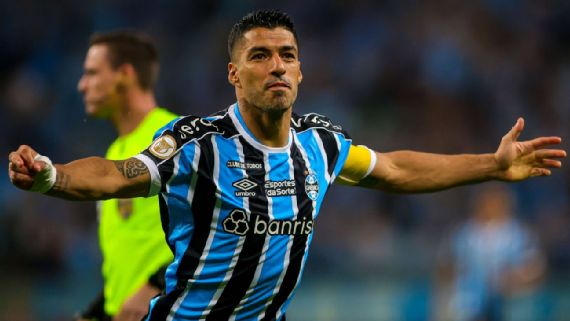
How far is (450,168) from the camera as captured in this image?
5031 millimetres

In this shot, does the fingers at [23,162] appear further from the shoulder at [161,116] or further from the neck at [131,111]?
the neck at [131,111]

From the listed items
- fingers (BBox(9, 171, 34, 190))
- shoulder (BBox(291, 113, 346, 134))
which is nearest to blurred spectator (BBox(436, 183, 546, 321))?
shoulder (BBox(291, 113, 346, 134))

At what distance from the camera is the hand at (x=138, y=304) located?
5.35 meters

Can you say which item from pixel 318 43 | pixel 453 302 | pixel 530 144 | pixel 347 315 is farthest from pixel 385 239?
pixel 530 144

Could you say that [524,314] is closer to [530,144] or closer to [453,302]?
[453,302]

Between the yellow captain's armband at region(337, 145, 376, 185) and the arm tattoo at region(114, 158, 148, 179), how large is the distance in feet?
3.89

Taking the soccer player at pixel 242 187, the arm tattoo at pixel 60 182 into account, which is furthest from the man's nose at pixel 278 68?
the arm tattoo at pixel 60 182

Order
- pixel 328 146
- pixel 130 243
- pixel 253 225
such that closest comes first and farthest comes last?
pixel 253 225
pixel 328 146
pixel 130 243

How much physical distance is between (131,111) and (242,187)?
214cm

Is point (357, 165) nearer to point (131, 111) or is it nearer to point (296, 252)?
point (296, 252)

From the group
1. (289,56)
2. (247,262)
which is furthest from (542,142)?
(247,262)

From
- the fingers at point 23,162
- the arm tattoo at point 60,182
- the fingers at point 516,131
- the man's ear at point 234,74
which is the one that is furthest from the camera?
the fingers at point 516,131

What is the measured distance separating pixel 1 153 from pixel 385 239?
5191 millimetres

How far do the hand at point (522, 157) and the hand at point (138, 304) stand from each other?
6.66 feet
